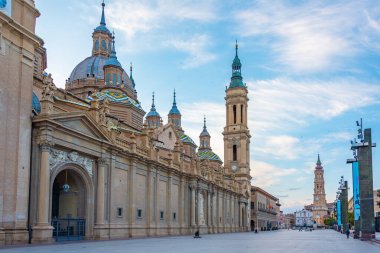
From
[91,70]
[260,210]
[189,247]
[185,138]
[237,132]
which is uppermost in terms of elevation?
[91,70]

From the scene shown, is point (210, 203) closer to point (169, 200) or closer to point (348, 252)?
point (169, 200)

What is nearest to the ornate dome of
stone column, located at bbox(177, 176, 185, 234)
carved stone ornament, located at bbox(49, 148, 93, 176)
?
stone column, located at bbox(177, 176, 185, 234)

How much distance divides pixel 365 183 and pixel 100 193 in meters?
22.1

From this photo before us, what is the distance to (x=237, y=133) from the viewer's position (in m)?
106

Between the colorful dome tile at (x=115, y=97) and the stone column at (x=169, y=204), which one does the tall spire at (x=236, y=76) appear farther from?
the stone column at (x=169, y=204)

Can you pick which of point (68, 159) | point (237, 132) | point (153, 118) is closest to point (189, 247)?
point (68, 159)

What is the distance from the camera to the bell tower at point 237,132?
10419 centimetres

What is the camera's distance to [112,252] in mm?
23031

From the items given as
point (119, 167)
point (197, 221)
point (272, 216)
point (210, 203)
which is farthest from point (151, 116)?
point (272, 216)

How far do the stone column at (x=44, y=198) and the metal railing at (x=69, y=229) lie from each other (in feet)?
7.73

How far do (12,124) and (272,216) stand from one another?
13411 cm

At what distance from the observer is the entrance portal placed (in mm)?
35969

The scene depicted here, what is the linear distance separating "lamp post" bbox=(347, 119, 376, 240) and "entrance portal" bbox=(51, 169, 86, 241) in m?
23.0

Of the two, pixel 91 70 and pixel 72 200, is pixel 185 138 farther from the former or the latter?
pixel 72 200
